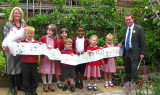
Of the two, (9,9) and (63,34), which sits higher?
(9,9)

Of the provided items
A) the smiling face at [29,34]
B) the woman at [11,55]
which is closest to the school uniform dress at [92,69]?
the smiling face at [29,34]

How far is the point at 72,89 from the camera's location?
4.84 metres

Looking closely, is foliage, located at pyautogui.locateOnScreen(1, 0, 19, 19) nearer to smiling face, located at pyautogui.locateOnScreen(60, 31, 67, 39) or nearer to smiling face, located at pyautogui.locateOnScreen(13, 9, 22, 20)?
smiling face, located at pyautogui.locateOnScreen(13, 9, 22, 20)

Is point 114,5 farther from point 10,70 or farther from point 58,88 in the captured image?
point 10,70

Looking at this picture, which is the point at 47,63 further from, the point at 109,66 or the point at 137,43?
the point at 137,43

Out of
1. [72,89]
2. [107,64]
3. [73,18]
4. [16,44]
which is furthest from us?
[73,18]

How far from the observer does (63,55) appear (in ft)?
15.5

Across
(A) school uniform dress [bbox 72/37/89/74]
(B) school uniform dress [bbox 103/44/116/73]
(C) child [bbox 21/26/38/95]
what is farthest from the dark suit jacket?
(C) child [bbox 21/26/38/95]

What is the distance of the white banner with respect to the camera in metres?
4.34

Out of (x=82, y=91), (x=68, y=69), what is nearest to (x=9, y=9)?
(x=68, y=69)

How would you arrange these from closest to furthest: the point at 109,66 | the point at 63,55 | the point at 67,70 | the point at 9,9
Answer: the point at 63,55 < the point at 67,70 < the point at 109,66 < the point at 9,9

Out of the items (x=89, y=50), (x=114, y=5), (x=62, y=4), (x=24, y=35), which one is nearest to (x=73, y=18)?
(x=62, y=4)

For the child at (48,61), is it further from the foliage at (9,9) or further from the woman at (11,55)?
the foliage at (9,9)

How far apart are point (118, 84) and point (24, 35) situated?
323 cm
